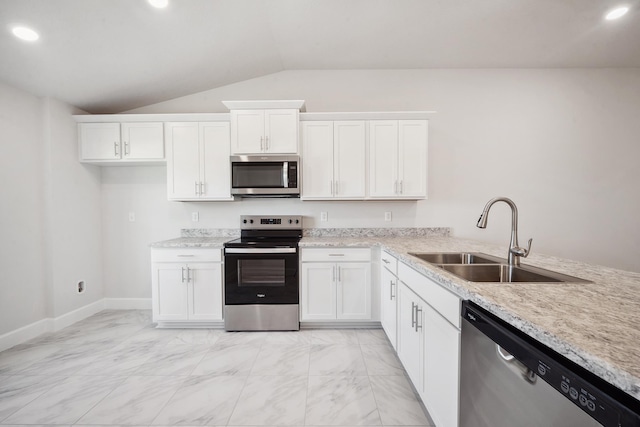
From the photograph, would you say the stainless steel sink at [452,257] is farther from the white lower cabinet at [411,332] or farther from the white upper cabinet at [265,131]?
the white upper cabinet at [265,131]

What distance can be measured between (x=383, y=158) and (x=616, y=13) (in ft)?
7.46

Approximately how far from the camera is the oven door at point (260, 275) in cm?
250

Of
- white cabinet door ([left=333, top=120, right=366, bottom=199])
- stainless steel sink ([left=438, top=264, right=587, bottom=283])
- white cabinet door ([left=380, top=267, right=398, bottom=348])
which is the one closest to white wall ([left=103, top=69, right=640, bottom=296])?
white cabinet door ([left=333, top=120, right=366, bottom=199])

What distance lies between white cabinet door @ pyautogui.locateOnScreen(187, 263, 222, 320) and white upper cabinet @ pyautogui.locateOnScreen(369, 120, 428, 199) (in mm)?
1930

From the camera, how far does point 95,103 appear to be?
2830 millimetres

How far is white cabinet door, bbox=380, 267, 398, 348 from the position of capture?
6.51 ft

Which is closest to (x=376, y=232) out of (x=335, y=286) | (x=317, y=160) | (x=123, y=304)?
(x=335, y=286)

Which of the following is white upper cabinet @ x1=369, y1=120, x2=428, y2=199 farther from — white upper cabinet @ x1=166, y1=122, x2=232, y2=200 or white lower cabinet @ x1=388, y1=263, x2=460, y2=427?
white upper cabinet @ x1=166, y1=122, x2=232, y2=200

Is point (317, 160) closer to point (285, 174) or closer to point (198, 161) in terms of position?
point (285, 174)

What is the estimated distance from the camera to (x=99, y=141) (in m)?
2.80

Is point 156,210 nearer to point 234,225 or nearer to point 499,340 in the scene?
point 234,225

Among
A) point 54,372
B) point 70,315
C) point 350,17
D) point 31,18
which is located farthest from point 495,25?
point 70,315

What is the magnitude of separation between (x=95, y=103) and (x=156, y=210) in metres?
1.35

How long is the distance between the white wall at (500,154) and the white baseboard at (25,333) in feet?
2.17
